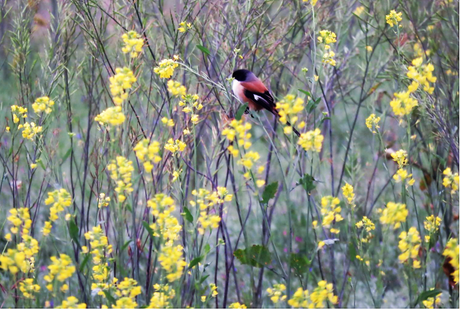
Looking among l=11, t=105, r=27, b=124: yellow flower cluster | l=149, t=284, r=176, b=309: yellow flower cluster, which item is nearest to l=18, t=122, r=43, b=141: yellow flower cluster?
l=11, t=105, r=27, b=124: yellow flower cluster

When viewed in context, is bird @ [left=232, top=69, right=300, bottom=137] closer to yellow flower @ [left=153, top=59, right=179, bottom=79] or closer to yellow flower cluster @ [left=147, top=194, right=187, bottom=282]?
yellow flower @ [left=153, top=59, right=179, bottom=79]

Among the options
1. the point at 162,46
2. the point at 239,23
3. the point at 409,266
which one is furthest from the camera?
the point at 162,46

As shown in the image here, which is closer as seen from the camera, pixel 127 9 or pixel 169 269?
pixel 169 269

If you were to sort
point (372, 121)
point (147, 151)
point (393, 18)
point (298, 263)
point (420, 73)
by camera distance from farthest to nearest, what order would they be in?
point (393, 18) < point (372, 121) < point (298, 263) < point (420, 73) < point (147, 151)

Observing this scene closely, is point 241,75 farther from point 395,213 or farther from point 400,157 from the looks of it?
point 395,213

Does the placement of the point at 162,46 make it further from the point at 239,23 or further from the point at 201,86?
the point at 239,23

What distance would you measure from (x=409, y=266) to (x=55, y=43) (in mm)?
1884

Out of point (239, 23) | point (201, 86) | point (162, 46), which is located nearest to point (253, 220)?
point (201, 86)

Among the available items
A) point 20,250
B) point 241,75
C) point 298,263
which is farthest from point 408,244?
point 20,250

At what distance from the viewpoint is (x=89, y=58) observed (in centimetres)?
296

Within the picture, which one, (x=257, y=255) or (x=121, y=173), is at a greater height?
(x=121, y=173)

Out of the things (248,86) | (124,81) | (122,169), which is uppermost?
(248,86)

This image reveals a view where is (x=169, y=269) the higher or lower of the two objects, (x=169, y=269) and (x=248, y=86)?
the lower

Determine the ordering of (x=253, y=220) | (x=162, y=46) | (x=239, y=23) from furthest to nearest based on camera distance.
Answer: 1. (x=253, y=220)
2. (x=162, y=46)
3. (x=239, y=23)
